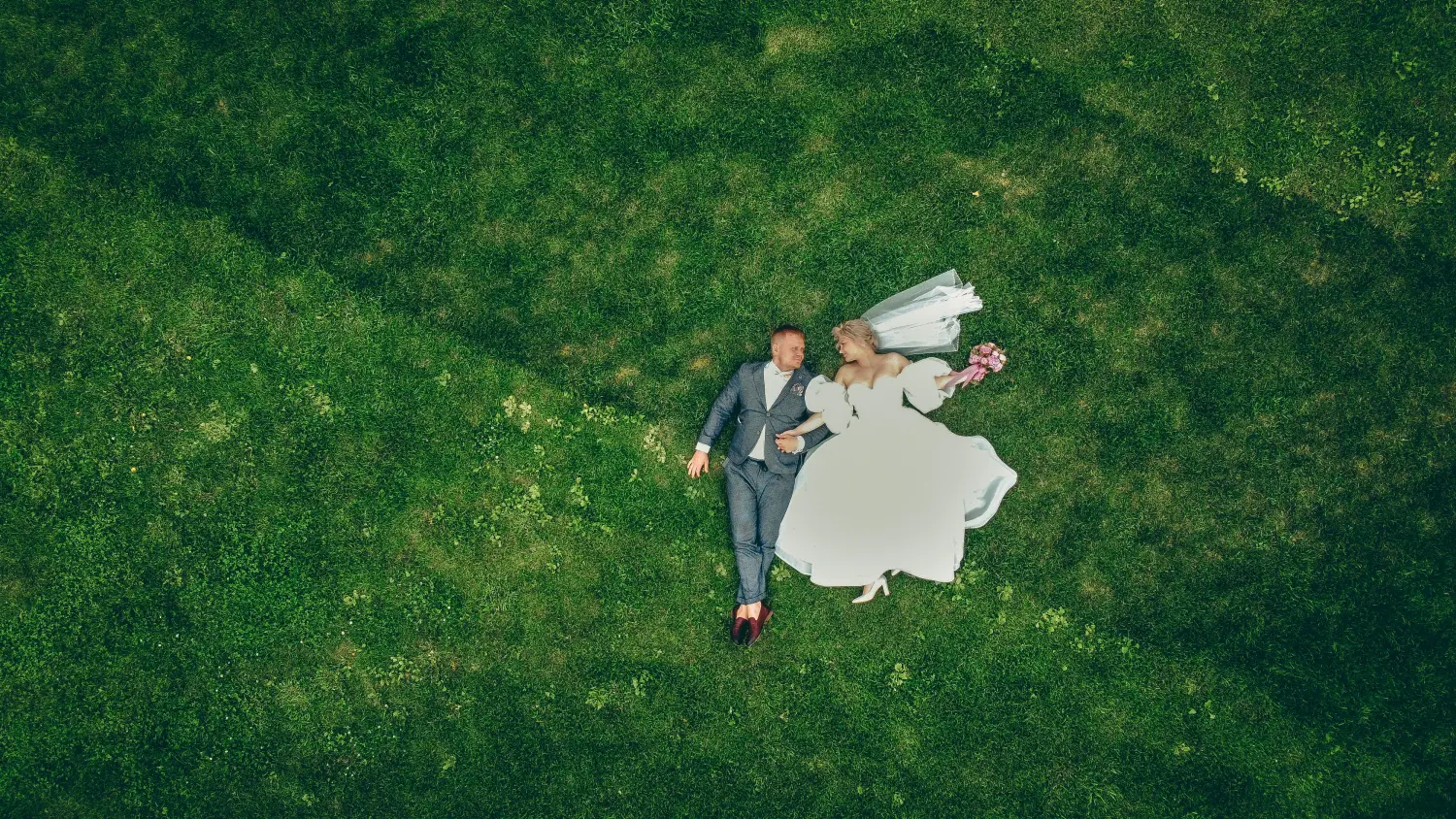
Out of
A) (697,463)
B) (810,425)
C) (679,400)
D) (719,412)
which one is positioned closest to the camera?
(810,425)

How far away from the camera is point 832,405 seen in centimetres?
616

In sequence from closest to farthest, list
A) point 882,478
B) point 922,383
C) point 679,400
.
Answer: point 882,478
point 922,383
point 679,400

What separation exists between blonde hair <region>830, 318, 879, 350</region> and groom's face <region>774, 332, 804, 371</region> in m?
0.34

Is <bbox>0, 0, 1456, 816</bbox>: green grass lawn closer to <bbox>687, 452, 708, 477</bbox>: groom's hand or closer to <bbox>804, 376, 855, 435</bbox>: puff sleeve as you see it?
<bbox>687, 452, 708, 477</bbox>: groom's hand

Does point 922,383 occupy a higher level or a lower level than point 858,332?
lower

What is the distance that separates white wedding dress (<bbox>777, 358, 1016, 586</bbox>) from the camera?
237 inches

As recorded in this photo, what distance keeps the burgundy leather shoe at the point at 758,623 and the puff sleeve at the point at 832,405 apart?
1715mm

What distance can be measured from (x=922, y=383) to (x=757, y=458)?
1476 mm

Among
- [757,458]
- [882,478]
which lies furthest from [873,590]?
[757,458]

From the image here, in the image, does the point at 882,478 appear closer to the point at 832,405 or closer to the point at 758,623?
the point at 832,405

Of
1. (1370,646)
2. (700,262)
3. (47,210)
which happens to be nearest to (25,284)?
(47,210)

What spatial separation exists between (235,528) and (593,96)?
16.0ft

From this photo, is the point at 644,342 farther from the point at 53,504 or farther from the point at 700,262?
the point at 53,504

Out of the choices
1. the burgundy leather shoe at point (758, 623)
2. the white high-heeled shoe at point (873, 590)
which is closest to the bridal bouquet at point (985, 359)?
the white high-heeled shoe at point (873, 590)
